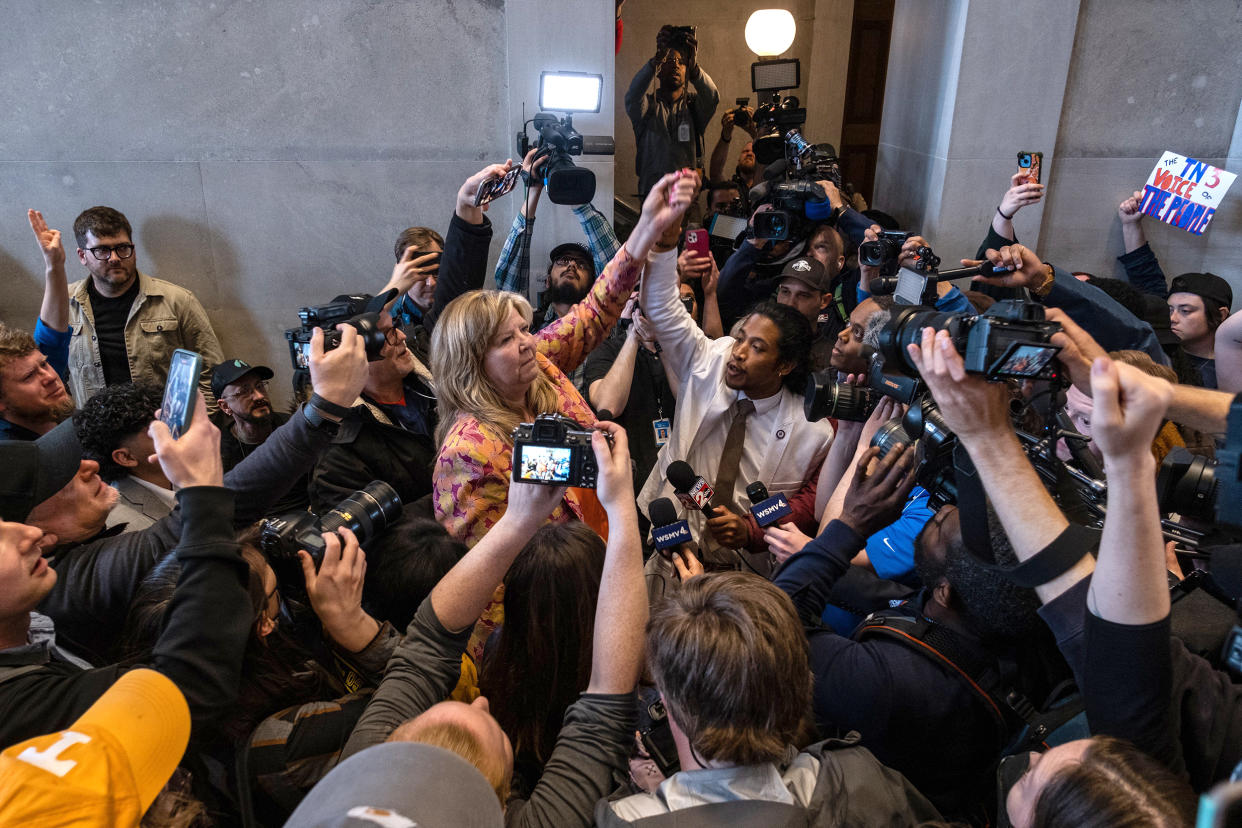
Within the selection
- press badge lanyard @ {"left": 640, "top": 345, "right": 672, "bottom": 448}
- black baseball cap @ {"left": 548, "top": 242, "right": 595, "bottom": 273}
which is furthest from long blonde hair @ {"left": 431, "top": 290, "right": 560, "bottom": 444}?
black baseball cap @ {"left": 548, "top": 242, "right": 595, "bottom": 273}

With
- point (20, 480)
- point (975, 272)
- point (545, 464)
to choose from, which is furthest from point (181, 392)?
point (975, 272)

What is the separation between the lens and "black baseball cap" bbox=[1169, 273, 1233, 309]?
153 inches

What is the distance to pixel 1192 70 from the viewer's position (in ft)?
16.3

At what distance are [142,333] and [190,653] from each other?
3.64m

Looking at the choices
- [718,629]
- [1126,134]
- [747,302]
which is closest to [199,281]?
[747,302]

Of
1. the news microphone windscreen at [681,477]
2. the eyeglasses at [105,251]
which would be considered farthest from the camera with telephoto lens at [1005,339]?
the eyeglasses at [105,251]

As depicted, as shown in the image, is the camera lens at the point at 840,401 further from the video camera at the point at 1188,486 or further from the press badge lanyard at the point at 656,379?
the press badge lanyard at the point at 656,379

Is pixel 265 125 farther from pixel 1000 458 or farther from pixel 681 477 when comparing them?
pixel 1000 458

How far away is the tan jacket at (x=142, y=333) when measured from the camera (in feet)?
14.2

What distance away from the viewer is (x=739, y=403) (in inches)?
115

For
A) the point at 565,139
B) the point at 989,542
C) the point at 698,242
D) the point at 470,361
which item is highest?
the point at 565,139

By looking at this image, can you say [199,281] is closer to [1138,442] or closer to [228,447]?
[228,447]

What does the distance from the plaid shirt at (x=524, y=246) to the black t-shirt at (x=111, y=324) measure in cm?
217

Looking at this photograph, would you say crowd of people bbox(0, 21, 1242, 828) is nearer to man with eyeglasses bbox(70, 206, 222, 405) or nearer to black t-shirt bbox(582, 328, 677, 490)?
black t-shirt bbox(582, 328, 677, 490)
